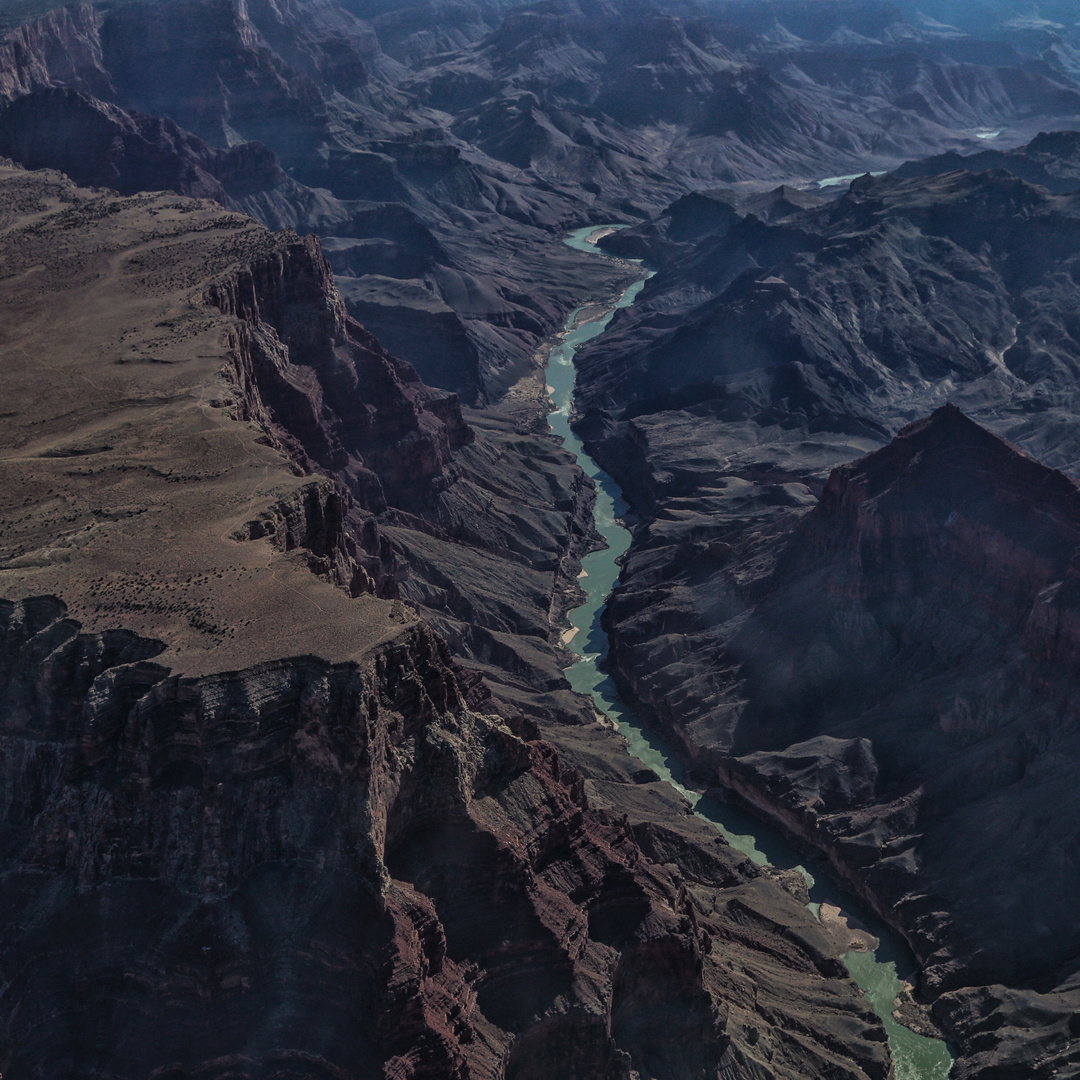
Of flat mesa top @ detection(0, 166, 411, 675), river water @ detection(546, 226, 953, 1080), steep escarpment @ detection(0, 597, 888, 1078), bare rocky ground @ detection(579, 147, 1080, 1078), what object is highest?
flat mesa top @ detection(0, 166, 411, 675)

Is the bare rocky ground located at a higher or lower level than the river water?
higher

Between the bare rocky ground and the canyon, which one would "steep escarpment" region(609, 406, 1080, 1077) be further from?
the canyon

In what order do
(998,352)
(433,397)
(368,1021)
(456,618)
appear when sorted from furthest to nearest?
(998,352) → (433,397) → (456,618) → (368,1021)

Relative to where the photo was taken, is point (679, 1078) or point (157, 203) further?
point (157, 203)

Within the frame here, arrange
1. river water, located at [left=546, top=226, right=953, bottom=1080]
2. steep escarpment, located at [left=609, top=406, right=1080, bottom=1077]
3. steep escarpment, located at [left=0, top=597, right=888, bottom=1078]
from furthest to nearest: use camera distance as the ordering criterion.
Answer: steep escarpment, located at [left=609, top=406, right=1080, bottom=1077] → river water, located at [left=546, top=226, right=953, bottom=1080] → steep escarpment, located at [left=0, top=597, right=888, bottom=1078]

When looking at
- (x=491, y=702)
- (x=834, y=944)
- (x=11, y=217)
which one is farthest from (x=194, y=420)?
(x=11, y=217)

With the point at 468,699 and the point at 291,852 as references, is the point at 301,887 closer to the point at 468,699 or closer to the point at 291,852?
the point at 291,852

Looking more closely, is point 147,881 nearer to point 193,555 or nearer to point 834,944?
point 193,555

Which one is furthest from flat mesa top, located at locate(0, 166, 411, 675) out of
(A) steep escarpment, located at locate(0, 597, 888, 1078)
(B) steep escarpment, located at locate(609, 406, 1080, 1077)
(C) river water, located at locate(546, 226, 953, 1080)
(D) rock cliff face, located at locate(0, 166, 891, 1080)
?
(B) steep escarpment, located at locate(609, 406, 1080, 1077)
